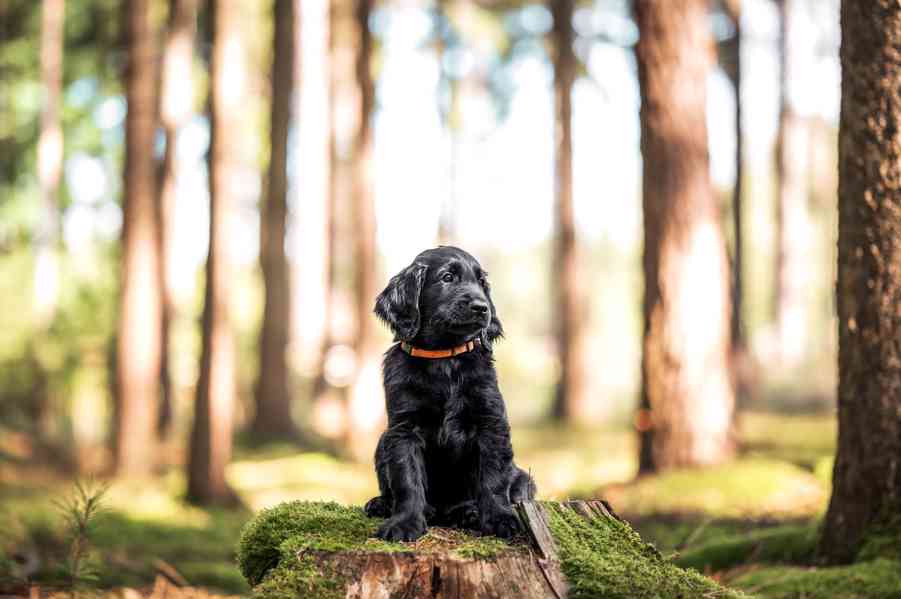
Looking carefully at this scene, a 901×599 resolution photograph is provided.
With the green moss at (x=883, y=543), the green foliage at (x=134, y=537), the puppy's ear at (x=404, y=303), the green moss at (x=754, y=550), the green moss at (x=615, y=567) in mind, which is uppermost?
the puppy's ear at (x=404, y=303)

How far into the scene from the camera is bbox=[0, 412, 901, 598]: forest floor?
650 cm

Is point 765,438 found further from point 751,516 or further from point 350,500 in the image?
point 350,500

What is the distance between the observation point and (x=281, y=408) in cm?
1927

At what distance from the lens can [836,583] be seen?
5.85 m

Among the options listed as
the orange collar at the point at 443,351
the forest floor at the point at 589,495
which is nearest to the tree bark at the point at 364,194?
the forest floor at the point at 589,495

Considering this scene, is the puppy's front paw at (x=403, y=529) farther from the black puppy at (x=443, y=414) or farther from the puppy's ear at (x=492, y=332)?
the puppy's ear at (x=492, y=332)

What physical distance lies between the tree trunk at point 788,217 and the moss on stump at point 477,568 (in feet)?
76.0

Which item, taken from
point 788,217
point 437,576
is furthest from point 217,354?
point 788,217

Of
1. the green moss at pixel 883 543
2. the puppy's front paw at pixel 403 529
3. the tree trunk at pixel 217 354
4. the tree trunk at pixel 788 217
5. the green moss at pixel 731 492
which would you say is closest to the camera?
the puppy's front paw at pixel 403 529

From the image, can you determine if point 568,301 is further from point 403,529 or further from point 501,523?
point 403,529

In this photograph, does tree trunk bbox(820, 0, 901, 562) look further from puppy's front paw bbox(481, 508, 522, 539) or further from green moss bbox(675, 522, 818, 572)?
puppy's front paw bbox(481, 508, 522, 539)

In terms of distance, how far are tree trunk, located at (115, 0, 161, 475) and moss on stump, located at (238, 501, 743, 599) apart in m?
11.2

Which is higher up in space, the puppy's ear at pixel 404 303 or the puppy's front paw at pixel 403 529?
the puppy's ear at pixel 404 303

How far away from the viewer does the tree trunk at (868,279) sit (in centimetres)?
608
